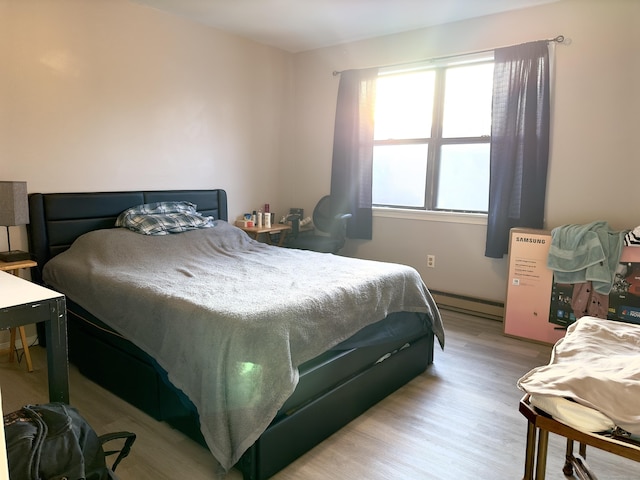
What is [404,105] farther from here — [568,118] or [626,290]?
[626,290]

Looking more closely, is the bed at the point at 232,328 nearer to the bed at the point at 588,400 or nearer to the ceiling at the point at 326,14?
the bed at the point at 588,400

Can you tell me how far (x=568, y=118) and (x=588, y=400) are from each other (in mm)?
2730

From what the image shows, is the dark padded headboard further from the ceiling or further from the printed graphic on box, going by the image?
the printed graphic on box

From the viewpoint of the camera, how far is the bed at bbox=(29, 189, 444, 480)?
66.7 inches

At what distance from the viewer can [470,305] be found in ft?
12.7

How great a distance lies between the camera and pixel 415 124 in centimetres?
413

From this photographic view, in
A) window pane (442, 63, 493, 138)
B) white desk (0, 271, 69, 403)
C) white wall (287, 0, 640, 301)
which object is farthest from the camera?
window pane (442, 63, 493, 138)

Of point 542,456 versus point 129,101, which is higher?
point 129,101

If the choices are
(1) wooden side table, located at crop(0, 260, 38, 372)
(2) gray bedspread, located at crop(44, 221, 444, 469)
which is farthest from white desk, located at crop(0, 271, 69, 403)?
(1) wooden side table, located at crop(0, 260, 38, 372)

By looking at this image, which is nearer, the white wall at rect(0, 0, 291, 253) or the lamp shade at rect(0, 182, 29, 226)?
the lamp shade at rect(0, 182, 29, 226)

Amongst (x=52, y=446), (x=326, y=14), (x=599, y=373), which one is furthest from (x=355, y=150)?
(x=52, y=446)

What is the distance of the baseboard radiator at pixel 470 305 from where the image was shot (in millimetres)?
3736

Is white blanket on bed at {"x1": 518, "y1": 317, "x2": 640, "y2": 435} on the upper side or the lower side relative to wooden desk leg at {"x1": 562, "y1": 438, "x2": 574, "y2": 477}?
upper

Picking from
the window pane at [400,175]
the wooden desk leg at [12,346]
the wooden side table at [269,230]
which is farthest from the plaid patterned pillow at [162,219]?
the window pane at [400,175]
